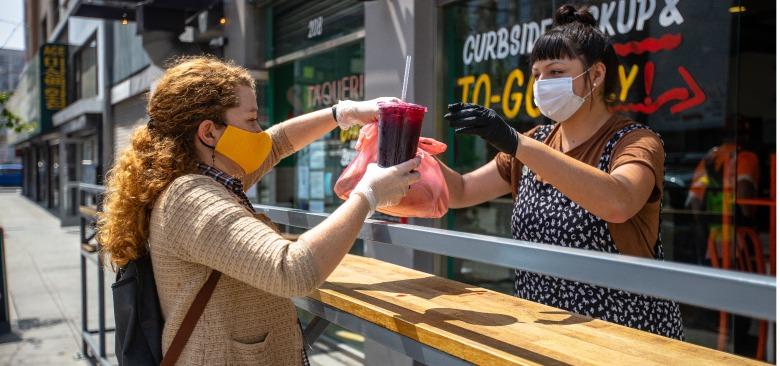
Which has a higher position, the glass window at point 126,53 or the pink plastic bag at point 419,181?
the glass window at point 126,53

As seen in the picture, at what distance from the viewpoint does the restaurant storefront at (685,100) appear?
348cm

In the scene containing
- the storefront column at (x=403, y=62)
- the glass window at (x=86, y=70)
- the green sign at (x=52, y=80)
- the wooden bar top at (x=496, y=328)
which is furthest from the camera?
the green sign at (x=52, y=80)

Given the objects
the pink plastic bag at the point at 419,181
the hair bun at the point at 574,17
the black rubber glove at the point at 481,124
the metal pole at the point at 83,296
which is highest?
the hair bun at the point at 574,17

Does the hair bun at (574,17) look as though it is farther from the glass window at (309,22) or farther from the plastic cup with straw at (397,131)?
the glass window at (309,22)

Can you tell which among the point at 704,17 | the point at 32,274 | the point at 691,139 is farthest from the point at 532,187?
the point at 32,274

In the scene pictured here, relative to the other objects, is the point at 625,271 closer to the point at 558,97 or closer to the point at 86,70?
the point at 558,97

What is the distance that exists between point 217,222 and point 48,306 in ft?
24.5

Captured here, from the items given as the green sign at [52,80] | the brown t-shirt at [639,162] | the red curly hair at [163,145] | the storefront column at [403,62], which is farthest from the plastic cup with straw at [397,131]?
the green sign at [52,80]

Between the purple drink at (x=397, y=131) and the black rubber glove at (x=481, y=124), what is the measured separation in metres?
0.09

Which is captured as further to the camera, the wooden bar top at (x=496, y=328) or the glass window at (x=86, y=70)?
the glass window at (x=86, y=70)

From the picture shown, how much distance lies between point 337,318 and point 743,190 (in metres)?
3.60

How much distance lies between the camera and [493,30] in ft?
14.2

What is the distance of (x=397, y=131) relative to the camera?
1595 mm

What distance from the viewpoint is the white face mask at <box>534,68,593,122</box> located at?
1.90m
